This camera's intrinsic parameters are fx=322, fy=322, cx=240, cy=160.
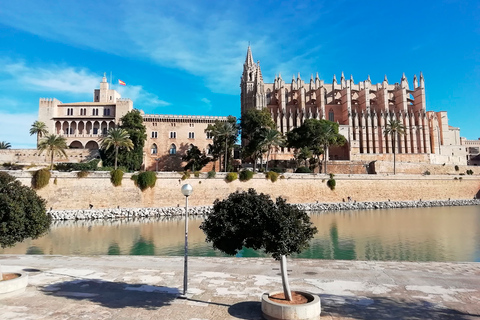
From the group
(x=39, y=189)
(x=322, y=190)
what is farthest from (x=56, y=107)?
(x=322, y=190)

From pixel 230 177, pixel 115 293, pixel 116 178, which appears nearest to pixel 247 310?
pixel 115 293

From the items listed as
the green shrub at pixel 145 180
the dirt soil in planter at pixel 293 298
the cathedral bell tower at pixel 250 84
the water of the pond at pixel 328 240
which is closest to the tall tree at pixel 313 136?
the cathedral bell tower at pixel 250 84

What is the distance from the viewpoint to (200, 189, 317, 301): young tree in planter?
21.4 feet

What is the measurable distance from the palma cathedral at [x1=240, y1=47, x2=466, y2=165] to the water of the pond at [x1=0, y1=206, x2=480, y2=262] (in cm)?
3324

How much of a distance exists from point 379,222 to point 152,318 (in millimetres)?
23795

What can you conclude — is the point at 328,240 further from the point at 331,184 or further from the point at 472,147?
the point at 472,147

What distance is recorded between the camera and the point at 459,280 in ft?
29.6

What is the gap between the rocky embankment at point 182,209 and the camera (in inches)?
1116

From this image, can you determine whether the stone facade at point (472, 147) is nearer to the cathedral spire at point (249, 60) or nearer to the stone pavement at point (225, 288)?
the cathedral spire at point (249, 60)

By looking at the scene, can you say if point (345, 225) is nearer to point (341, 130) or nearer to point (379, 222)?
point (379, 222)

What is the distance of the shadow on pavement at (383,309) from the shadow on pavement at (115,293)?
12.1 ft

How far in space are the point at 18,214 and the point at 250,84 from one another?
60.5 m

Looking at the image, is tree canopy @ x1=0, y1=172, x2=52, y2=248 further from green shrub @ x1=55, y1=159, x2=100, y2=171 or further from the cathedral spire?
the cathedral spire

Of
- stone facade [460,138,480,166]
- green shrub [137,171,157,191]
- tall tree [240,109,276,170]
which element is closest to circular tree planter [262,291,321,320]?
green shrub [137,171,157,191]
